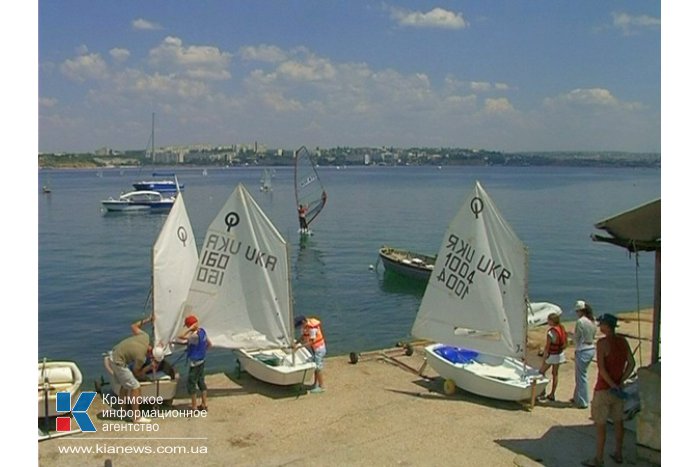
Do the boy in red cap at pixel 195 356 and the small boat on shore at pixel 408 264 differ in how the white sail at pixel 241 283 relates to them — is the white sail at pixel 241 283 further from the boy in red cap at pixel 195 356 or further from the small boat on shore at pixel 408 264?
the small boat on shore at pixel 408 264

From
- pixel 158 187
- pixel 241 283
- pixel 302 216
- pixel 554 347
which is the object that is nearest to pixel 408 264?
pixel 241 283

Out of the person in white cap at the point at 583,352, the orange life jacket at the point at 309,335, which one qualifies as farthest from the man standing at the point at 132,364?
the person in white cap at the point at 583,352

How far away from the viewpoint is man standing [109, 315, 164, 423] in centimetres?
985

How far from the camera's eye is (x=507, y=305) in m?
10.9

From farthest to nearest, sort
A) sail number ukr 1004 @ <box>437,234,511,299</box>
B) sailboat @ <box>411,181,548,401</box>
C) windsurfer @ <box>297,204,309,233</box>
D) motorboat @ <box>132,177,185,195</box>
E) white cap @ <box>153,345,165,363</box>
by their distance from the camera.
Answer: motorboat @ <box>132,177,185,195</box> < windsurfer @ <box>297,204,309,233</box> < sail number ukr 1004 @ <box>437,234,511,299</box> < sailboat @ <box>411,181,548,401</box> < white cap @ <box>153,345,165,363</box>

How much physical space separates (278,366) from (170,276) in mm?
2472

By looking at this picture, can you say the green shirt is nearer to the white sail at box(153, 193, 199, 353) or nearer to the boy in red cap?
the boy in red cap

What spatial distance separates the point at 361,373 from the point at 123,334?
10.2 meters

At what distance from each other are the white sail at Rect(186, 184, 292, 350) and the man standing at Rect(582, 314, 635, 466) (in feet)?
18.0

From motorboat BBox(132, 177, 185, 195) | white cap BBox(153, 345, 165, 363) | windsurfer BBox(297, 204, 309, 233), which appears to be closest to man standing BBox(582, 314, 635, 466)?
white cap BBox(153, 345, 165, 363)

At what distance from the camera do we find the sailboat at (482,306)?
1068 cm

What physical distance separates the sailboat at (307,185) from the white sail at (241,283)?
2414 centimetres
